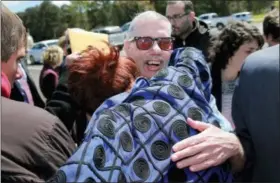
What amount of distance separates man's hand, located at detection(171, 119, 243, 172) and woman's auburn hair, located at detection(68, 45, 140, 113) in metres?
0.42

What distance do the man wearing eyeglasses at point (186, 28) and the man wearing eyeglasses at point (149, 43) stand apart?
141 centimetres

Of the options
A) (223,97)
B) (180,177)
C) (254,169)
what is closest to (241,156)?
(254,169)

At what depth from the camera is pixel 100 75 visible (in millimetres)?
1622

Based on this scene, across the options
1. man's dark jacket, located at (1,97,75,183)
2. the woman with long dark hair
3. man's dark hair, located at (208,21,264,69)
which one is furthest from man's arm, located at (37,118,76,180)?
man's dark hair, located at (208,21,264,69)

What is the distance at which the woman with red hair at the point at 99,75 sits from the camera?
5.31 ft

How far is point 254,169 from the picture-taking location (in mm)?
1467

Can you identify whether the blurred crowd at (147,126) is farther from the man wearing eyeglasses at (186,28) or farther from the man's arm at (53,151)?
the man wearing eyeglasses at (186,28)

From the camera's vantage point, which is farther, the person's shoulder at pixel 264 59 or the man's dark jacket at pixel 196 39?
the man's dark jacket at pixel 196 39

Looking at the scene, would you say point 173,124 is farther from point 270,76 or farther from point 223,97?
point 223,97

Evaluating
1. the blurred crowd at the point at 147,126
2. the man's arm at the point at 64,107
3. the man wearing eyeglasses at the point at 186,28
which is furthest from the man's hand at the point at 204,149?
the man wearing eyeglasses at the point at 186,28

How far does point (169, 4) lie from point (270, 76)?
276cm

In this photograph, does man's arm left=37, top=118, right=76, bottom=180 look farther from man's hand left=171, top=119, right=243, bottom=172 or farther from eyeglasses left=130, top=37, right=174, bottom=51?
eyeglasses left=130, top=37, right=174, bottom=51

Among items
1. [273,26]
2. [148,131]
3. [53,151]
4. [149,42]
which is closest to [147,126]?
[148,131]

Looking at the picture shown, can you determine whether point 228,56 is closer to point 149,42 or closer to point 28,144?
point 149,42
